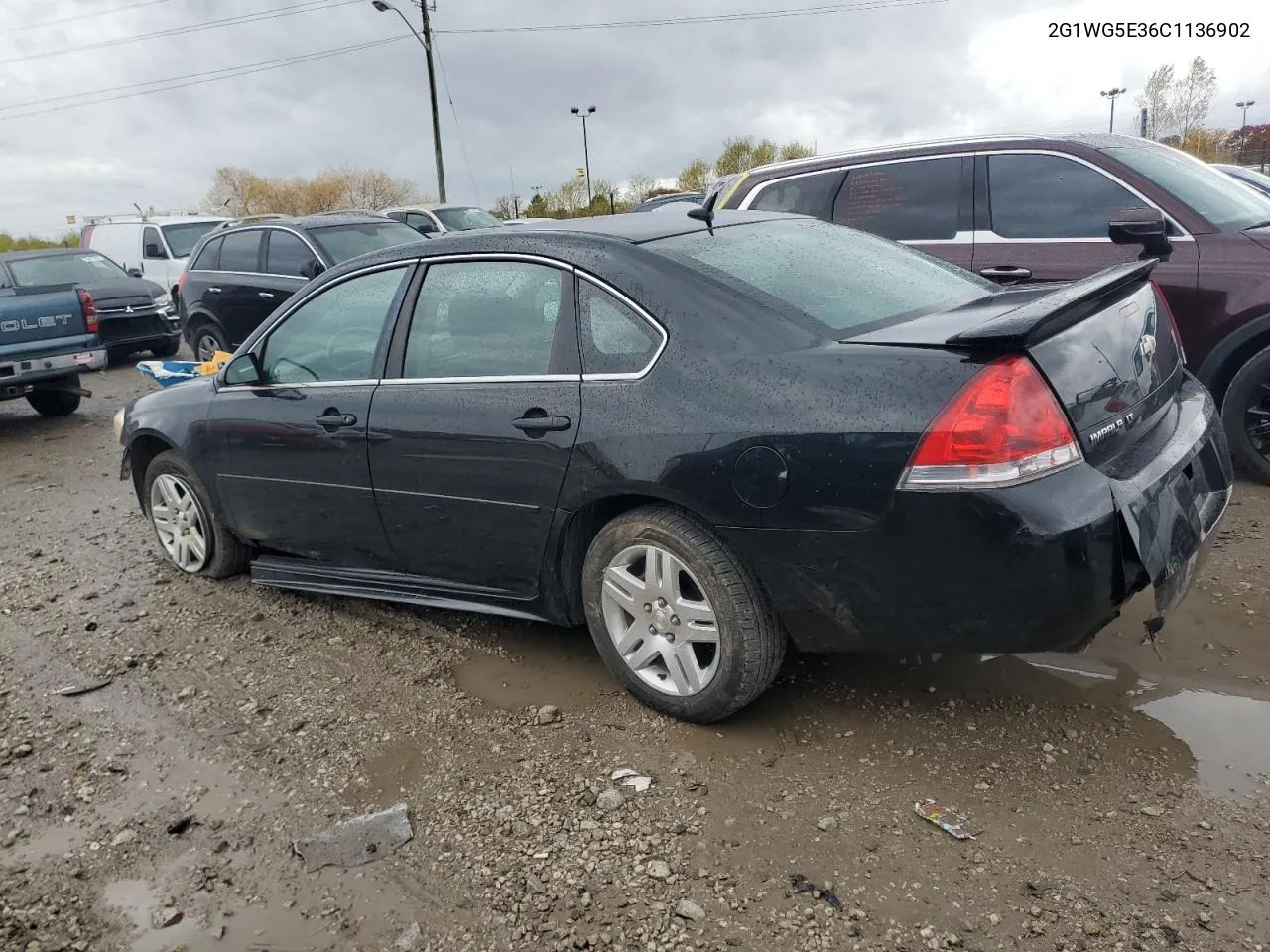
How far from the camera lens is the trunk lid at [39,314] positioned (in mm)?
9875

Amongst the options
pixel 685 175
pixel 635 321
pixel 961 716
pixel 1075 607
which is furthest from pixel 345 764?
pixel 685 175

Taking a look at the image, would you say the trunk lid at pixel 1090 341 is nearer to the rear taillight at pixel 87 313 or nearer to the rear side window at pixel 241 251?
the rear side window at pixel 241 251

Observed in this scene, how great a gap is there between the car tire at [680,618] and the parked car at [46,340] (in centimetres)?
863

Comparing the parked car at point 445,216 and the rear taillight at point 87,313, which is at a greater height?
the parked car at point 445,216

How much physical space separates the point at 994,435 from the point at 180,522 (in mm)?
4112

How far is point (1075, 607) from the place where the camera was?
272 cm

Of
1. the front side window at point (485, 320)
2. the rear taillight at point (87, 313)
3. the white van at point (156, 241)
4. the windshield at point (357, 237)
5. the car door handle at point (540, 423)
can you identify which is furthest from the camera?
the white van at point (156, 241)

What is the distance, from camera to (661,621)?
332 cm

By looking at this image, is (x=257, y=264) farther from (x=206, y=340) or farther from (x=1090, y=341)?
(x=1090, y=341)

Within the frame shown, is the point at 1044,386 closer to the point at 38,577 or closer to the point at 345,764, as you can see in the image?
the point at 345,764

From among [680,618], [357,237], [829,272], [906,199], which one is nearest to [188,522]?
[680,618]

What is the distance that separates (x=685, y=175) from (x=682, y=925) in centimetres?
6446

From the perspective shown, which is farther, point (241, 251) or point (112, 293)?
point (112, 293)

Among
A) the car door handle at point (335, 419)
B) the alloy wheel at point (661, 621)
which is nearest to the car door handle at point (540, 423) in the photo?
the alloy wheel at point (661, 621)
